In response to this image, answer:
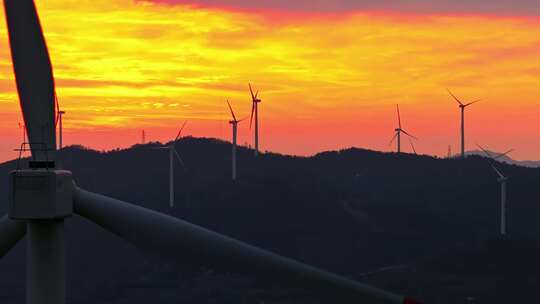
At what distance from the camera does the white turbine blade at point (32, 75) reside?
39031mm

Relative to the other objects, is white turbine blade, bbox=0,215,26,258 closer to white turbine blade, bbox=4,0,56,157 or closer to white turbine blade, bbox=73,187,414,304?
white turbine blade, bbox=73,187,414,304

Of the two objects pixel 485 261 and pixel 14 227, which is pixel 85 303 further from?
pixel 14 227

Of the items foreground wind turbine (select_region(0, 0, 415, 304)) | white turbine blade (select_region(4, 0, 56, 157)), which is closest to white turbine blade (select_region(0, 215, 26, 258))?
foreground wind turbine (select_region(0, 0, 415, 304))

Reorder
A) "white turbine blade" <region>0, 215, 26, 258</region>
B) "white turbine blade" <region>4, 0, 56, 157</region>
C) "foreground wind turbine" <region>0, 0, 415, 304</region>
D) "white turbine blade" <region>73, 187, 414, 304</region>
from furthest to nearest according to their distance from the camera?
"white turbine blade" <region>0, 215, 26, 258</region> < "white turbine blade" <region>4, 0, 56, 157</region> < "white turbine blade" <region>73, 187, 414, 304</region> < "foreground wind turbine" <region>0, 0, 415, 304</region>

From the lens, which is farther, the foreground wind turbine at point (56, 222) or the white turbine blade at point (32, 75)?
the white turbine blade at point (32, 75)

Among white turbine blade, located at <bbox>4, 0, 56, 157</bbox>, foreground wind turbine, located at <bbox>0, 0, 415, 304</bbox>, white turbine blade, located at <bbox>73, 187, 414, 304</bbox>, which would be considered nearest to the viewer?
foreground wind turbine, located at <bbox>0, 0, 415, 304</bbox>

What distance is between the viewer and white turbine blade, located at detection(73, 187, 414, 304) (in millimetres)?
37906

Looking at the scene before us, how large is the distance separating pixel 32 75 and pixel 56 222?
22.8ft

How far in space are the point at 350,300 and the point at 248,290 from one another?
15002cm

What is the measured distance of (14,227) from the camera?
4175 centimetres

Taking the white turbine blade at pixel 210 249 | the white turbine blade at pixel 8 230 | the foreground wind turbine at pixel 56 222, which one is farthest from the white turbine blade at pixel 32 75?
the white turbine blade at pixel 8 230

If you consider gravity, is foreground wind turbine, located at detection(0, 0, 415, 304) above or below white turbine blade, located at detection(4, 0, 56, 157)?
below

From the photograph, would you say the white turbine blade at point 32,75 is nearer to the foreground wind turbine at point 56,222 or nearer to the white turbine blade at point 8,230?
the foreground wind turbine at point 56,222

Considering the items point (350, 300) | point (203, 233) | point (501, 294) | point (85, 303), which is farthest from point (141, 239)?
point (85, 303)
